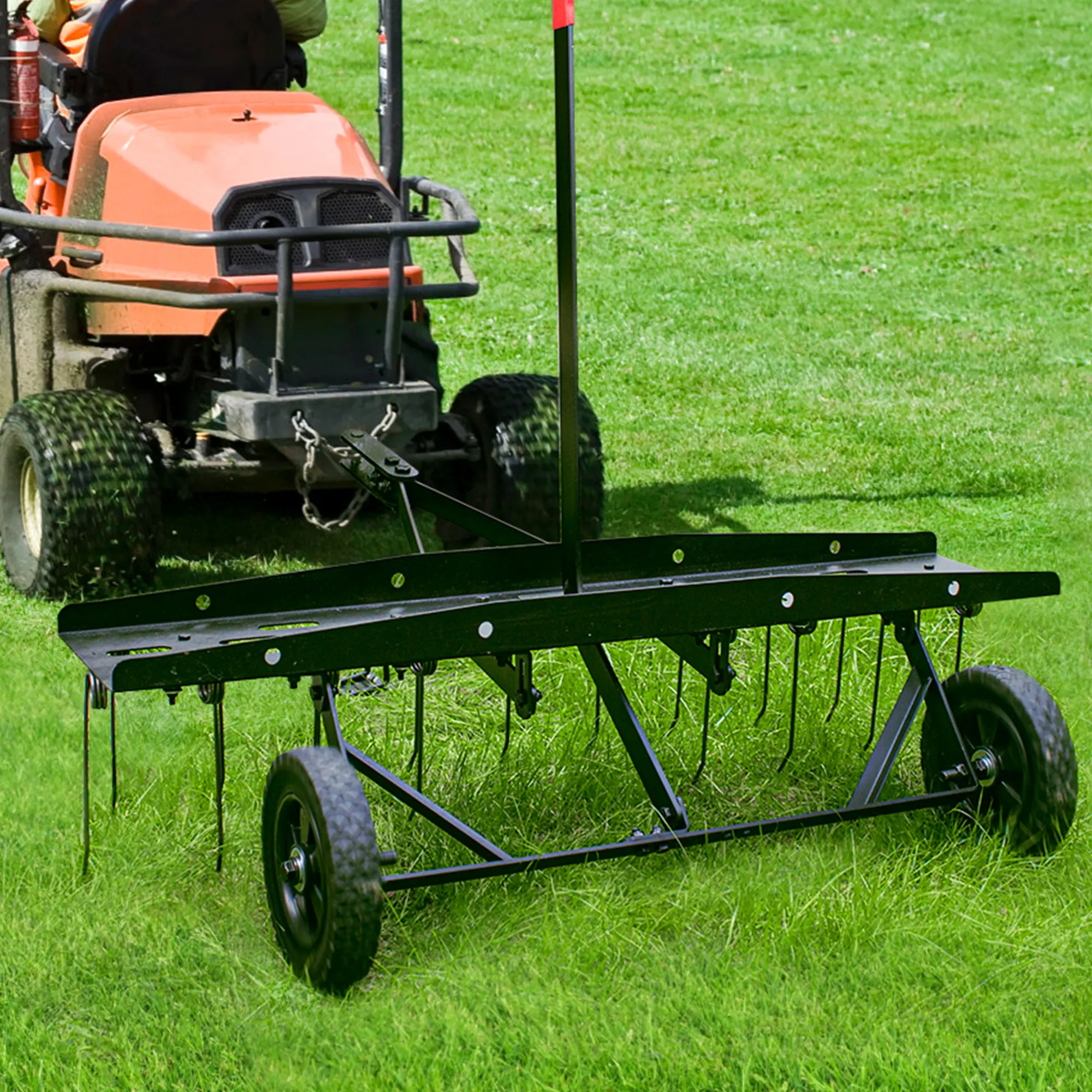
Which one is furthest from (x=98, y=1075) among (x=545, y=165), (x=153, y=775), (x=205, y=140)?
(x=545, y=165)

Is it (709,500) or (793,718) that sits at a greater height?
(793,718)

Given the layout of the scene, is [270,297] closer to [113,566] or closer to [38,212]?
[113,566]

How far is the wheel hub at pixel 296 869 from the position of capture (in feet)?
11.1

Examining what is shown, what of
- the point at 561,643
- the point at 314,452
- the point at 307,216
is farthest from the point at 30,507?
the point at 561,643

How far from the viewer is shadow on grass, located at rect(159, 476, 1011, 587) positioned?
253 inches

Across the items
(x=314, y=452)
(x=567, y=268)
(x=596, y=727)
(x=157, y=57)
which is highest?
(x=157, y=57)

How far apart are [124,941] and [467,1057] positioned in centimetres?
79

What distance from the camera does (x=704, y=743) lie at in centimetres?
388

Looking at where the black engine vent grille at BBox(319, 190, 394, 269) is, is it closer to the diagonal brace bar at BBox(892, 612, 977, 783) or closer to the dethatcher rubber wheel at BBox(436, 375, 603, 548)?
the dethatcher rubber wheel at BBox(436, 375, 603, 548)

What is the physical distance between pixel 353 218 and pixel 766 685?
2472mm

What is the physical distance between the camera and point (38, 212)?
6.66 m

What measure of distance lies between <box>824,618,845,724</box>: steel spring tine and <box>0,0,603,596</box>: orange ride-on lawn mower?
159 centimetres

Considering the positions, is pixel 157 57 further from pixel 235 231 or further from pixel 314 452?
pixel 314 452

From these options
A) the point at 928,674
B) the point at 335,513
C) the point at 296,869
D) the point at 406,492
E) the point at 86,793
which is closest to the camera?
the point at 296,869
